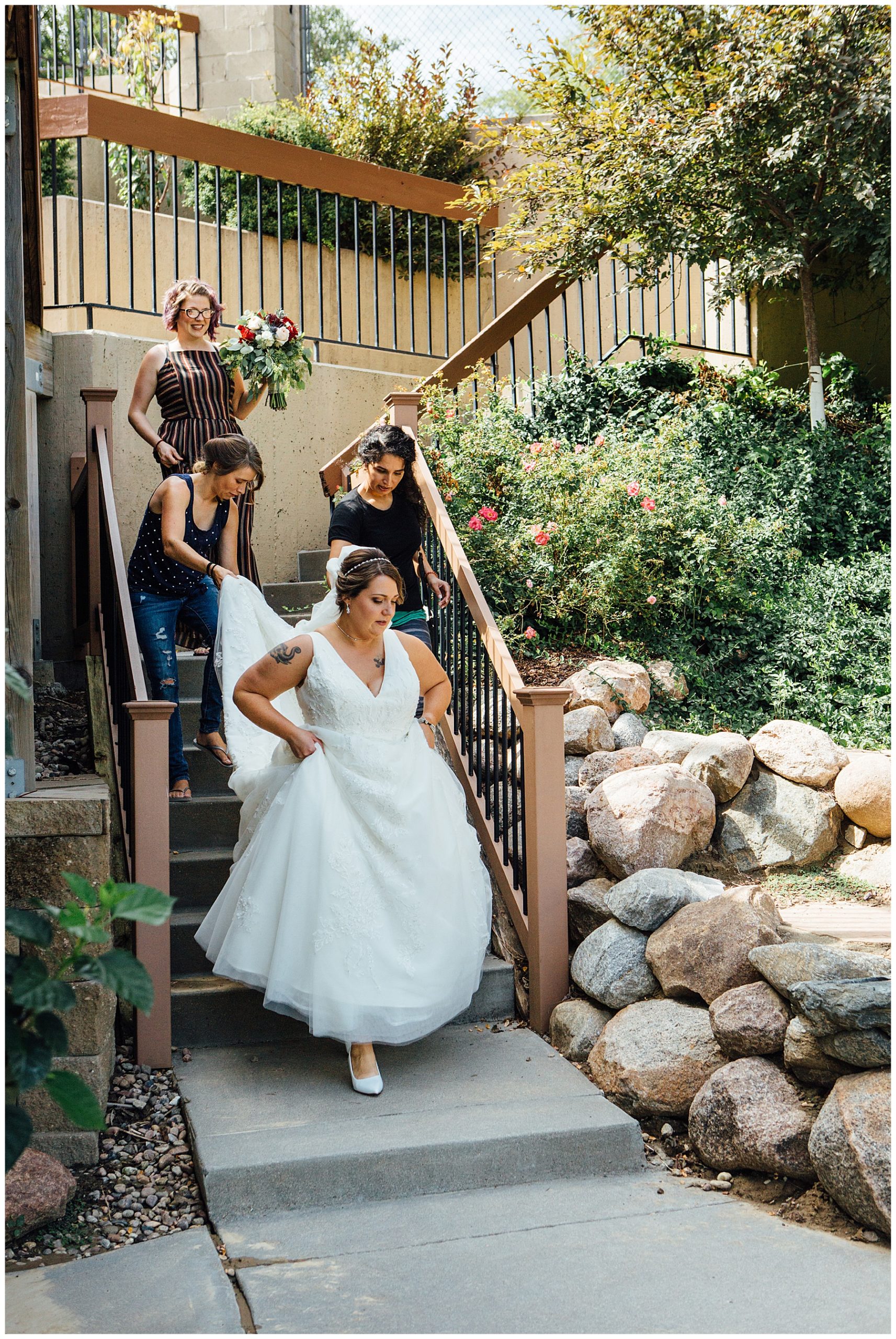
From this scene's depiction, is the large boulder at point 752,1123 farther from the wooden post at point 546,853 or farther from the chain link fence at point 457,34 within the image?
the chain link fence at point 457,34

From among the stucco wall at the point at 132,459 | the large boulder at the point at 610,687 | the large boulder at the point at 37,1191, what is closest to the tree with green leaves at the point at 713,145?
the stucco wall at the point at 132,459

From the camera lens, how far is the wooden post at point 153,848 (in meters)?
3.69

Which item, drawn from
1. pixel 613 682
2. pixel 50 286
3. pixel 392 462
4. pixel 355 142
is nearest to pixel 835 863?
pixel 613 682

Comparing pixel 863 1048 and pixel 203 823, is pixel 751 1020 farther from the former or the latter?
pixel 203 823

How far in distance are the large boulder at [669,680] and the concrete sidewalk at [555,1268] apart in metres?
3.29

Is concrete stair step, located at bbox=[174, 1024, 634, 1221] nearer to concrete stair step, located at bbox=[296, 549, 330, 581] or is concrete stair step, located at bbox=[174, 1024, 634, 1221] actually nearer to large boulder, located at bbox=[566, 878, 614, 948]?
large boulder, located at bbox=[566, 878, 614, 948]

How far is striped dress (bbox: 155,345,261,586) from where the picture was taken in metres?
5.30

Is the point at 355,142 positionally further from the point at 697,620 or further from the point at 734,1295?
the point at 734,1295

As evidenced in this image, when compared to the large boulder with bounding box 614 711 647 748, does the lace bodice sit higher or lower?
higher

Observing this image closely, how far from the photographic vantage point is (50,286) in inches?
348

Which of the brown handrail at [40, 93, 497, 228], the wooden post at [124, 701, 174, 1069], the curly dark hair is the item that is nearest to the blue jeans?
the wooden post at [124, 701, 174, 1069]

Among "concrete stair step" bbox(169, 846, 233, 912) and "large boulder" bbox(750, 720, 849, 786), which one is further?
"large boulder" bbox(750, 720, 849, 786)

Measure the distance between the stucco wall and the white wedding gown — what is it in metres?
3.16

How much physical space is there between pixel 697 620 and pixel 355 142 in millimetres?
6551
